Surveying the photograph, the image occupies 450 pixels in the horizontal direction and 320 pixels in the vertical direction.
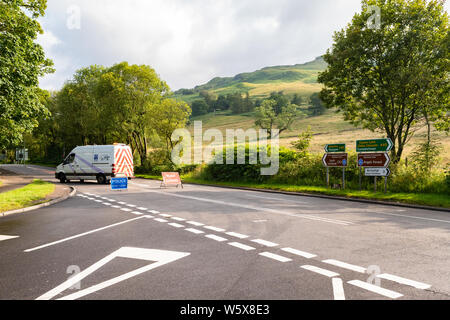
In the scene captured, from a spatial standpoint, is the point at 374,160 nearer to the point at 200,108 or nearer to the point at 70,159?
the point at 70,159

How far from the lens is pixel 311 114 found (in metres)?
109

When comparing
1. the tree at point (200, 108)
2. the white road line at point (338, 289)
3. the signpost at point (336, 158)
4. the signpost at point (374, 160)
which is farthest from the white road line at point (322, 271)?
the tree at point (200, 108)

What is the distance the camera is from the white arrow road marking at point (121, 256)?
13.3ft

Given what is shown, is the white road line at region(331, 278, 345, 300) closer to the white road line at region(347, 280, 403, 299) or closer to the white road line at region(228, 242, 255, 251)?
the white road line at region(347, 280, 403, 299)

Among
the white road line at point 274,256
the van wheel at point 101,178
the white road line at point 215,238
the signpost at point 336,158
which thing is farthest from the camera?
the van wheel at point 101,178

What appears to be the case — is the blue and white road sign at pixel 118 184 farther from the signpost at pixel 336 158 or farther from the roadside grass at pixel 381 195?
the signpost at pixel 336 158

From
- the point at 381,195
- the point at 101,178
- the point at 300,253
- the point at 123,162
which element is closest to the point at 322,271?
the point at 300,253

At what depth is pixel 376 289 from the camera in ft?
13.4

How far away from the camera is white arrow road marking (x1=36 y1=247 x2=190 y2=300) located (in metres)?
4.05

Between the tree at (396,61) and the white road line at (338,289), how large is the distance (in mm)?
13968

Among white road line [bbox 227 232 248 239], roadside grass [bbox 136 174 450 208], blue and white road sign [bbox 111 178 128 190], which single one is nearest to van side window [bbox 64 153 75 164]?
blue and white road sign [bbox 111 178 128 190]

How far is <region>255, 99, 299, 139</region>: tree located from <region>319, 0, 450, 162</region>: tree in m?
61.7

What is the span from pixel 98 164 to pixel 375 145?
19.8 m

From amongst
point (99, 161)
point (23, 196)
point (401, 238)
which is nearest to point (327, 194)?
point (401, 238)
